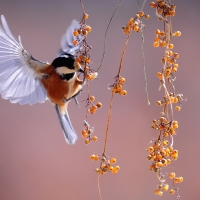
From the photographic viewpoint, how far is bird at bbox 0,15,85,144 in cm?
85

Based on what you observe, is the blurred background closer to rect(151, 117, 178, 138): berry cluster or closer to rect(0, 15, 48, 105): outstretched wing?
rect(0, 15, 48, 105): outstretched wing

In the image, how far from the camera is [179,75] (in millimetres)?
1688

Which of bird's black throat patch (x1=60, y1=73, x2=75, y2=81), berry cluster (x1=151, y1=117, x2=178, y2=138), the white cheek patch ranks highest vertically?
bird's black throat patch (x1=60, y1=73, x2=75, y2=81)

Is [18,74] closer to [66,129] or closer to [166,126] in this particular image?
[66,129]

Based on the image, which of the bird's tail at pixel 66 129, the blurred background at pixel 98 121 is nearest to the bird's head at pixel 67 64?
the bird's tail at pixel 66 129

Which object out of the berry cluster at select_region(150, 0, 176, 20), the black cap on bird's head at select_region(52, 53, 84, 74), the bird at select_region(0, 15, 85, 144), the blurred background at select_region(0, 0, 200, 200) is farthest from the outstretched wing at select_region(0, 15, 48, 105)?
the blurred background at select_region(0, 0, 200, 200)

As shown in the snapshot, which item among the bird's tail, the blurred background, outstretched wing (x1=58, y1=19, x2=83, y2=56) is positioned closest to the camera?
outstretched wing (x1=58, y1=19, x2=83, y2=56)

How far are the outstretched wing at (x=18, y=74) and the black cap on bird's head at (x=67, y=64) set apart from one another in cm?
10

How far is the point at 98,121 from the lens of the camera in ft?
5.40

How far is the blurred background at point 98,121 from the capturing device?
5.25ft

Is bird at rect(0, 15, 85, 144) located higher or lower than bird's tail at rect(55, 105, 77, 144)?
higher

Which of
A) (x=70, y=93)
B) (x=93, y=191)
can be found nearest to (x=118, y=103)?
(x=93, y=191)

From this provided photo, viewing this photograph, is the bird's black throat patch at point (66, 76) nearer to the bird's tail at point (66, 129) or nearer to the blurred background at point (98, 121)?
the bird's tail at point (66, 129)

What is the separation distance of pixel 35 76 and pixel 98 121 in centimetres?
75
